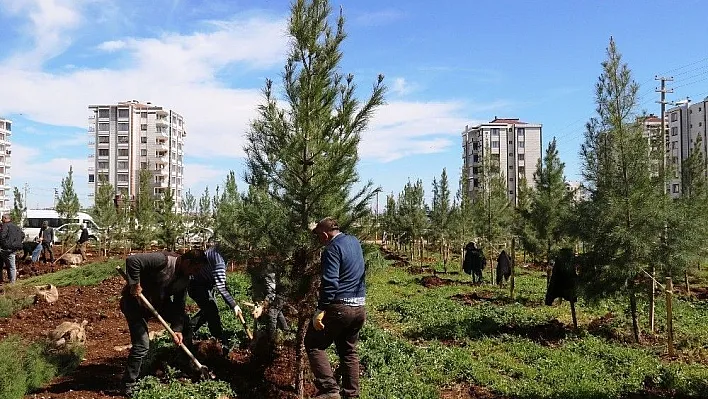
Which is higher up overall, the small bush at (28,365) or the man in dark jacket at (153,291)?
the man in dark jacket at (153,291)

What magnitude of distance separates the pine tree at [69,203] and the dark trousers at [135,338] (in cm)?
2560

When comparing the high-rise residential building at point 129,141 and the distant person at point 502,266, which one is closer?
the distant person at point 502,266

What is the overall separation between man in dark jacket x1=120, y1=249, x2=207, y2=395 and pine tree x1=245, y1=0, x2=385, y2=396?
1191 millimetres

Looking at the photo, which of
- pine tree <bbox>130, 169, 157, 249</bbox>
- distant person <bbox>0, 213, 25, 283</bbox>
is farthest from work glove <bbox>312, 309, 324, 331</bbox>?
pine tree <bbox>130, 169, 157, 249</bbox>

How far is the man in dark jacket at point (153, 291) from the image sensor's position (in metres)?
6.39

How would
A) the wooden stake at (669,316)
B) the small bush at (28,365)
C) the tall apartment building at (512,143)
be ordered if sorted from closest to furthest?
the small bush at (28,365), the wooden stake at (669,316), the tall apartment building at (512,143)

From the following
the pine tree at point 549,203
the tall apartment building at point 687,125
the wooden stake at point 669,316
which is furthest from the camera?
the tall apartment building at point 687,125

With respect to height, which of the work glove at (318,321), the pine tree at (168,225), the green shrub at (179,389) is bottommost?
the green shrub at (179,389)

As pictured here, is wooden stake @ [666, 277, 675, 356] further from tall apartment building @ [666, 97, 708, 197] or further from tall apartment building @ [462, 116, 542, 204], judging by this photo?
tall apartment building @ [666, 97, 708, 197]

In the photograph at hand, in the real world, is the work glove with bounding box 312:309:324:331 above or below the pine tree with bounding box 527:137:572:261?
below

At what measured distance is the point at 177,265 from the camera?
22.5ft

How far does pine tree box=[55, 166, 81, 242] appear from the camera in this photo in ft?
96.7

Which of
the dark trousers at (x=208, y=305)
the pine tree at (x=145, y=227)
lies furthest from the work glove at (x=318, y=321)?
the pine tree at (x=145, y=227)

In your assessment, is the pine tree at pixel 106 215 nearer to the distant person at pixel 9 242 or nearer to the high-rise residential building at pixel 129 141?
the distant person at pixel 9 242
